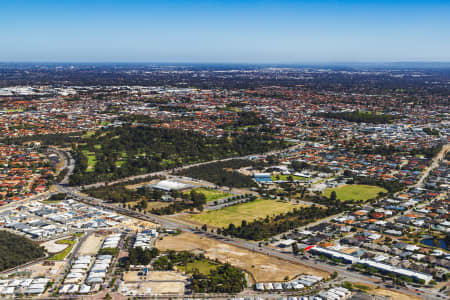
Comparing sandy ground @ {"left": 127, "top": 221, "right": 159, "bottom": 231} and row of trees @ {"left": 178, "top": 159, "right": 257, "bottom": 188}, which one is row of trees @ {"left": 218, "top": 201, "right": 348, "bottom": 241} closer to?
sandy ground @ {"left": 127, "top": 221, "right": 159, "bottom": 231}

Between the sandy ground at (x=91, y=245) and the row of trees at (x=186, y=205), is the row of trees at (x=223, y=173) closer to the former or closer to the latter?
the row of trees at (x=186, y=205)

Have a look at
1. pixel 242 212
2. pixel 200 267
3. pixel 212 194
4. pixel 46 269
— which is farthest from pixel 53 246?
pixel 212 194

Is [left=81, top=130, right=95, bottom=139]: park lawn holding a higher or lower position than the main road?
higher

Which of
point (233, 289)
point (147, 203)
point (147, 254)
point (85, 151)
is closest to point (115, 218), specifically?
point (147, 203)


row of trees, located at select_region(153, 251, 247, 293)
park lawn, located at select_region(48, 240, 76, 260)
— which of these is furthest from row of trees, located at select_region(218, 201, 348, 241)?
park lawn, located at select_region(48, 240, 76, 260)

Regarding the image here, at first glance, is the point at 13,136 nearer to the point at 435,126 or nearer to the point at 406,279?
the point at 406,279

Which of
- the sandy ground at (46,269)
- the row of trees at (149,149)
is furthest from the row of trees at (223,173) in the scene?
the sandy ground at (46,269)
